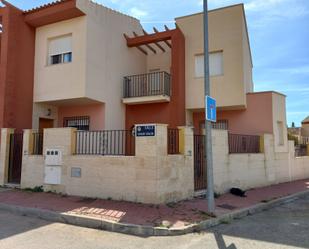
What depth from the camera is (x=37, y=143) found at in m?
12.1

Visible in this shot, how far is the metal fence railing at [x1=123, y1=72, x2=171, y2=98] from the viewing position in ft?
48.5

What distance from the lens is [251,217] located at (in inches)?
344

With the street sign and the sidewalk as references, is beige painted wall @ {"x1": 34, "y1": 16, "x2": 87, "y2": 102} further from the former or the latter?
the sidewalk

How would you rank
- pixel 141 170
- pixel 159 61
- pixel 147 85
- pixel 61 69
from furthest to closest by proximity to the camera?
pixel 159 61, pixel 147 85, pixel 61 69, pixel 141 170

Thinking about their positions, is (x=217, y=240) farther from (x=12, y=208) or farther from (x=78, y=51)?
(x=78, y=51)

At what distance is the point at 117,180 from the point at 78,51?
21.1 ft

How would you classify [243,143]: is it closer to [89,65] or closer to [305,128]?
[89,65]

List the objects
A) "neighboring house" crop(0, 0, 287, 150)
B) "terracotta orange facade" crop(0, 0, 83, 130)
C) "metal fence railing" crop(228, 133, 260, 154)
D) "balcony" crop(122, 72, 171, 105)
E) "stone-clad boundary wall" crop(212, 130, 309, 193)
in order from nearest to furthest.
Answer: "stone-clad boundary wall" crop(212, 130, 309, 193) → "metal fence railing" crop(228, 133, 260, 154) → "terracotta orange facade" crop(0, 0, 83, 130) → "neighboring house" crop(0, 0, 287, 150) → "balcony" crop(122, 72, 171, 105)

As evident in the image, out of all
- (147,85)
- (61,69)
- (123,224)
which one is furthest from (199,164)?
(61,69)

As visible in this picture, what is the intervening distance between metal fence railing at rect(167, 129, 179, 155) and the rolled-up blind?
6608 millimetres

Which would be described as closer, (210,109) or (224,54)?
(210,109)

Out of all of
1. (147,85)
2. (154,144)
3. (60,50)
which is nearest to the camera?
(154,144)

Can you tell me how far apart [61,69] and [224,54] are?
313 inches

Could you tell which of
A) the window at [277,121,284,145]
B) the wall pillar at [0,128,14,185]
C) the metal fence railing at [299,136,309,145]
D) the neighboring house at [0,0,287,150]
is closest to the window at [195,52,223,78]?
the neighboring house at [0,0,287,150]
